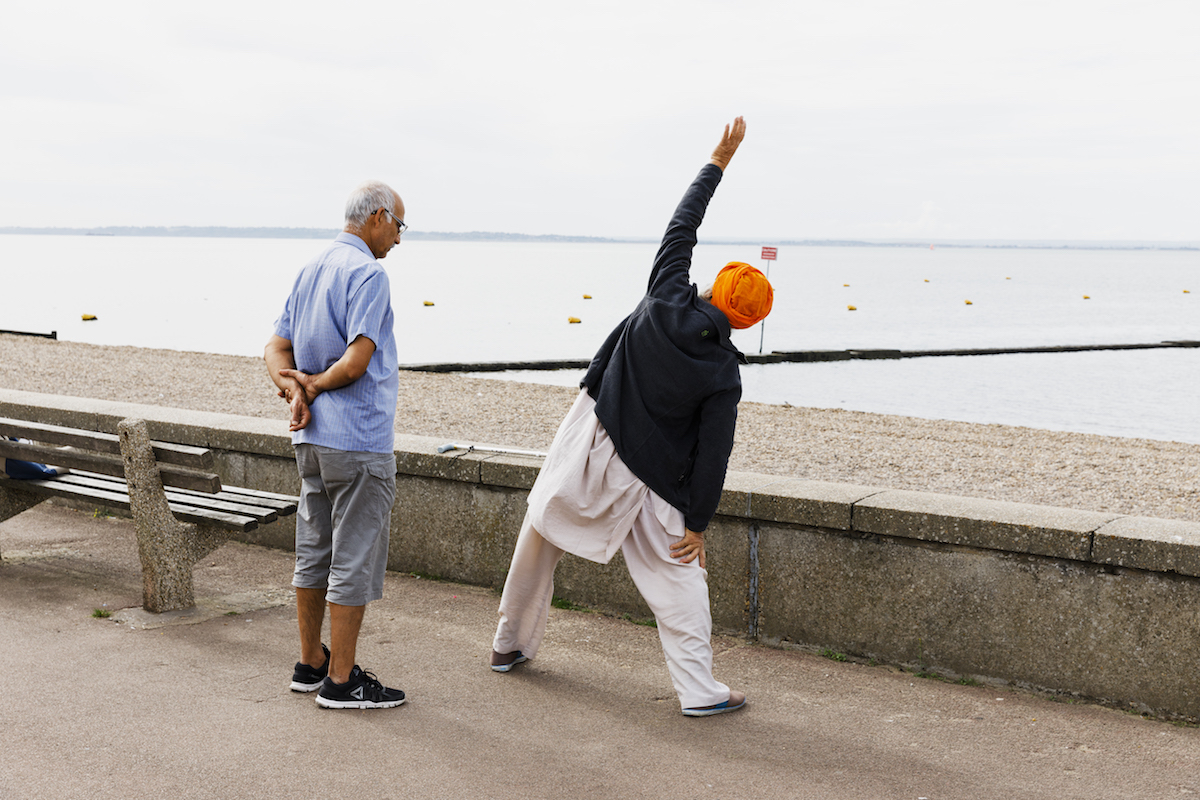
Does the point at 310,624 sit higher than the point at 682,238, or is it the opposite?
the point at 682,238

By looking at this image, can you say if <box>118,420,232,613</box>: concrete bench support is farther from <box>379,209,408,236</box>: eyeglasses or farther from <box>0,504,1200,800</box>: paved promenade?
<box>379,209,408,236</box>: eyeglasses

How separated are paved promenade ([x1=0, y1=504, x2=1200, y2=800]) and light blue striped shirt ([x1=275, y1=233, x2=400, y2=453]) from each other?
98cm

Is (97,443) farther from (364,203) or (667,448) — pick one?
(667,448)

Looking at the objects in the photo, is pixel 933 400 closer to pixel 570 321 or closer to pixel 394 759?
pixel 394 759

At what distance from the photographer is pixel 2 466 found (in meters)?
5.38

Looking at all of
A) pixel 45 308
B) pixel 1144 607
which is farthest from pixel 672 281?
pixel 45 308

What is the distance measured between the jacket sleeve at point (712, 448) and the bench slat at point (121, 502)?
6.83 ft

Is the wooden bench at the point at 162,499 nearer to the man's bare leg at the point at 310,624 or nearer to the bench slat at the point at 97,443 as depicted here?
the bench slat at the point at 97,443

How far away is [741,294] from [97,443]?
3031 mm

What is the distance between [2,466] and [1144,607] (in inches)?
199

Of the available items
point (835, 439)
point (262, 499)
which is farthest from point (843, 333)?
point (262, 499)

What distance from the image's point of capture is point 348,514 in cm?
385

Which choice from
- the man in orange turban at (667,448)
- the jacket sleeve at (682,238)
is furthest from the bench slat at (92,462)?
the jacket sleeve at (682,238)

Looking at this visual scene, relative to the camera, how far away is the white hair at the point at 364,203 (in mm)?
3873
